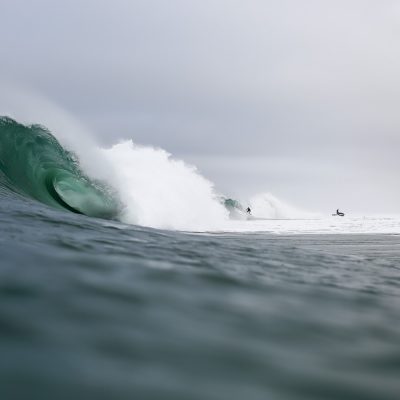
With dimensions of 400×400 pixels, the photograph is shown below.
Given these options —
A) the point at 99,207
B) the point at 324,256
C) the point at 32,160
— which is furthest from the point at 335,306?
the point at 99,207

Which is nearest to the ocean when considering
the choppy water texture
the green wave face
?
the choppy water texture

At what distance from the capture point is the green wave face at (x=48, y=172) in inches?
492

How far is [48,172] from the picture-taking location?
1405 centimetres

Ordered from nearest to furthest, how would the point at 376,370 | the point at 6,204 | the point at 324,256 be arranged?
the point at 376,370 < the point at 324,256 < the point at 6,204

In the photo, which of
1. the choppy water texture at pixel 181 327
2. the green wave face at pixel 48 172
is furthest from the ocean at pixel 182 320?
the green wave face at pixel 48 172

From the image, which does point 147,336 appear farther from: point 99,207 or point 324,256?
point 99,207

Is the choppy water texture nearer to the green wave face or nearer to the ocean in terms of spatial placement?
the ocean

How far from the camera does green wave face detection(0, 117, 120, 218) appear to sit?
492 inches

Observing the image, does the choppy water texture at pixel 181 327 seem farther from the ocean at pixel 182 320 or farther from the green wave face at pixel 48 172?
the green wave face at pixel 48 172

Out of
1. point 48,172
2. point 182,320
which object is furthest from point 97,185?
point 182,320

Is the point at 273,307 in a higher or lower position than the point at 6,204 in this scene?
lower

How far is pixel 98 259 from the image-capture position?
127 inches

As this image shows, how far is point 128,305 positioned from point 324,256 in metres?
3.18

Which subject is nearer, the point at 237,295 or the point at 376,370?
the point at 376,370
